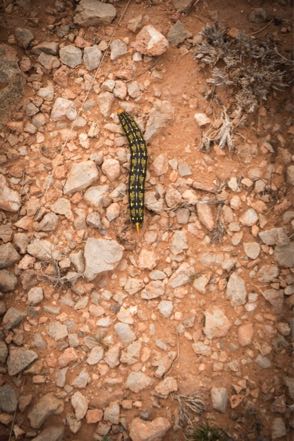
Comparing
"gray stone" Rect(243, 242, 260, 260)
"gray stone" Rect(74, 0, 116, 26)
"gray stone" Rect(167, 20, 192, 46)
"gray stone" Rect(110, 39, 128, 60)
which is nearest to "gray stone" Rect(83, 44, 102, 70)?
"gray stone" Rect(110, 39, 128, 60)

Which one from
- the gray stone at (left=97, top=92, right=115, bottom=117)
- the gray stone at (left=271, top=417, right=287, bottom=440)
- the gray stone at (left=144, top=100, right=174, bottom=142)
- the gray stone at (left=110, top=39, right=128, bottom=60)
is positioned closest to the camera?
the gray stone at (left=271, top=417, right=287, bottom=440)

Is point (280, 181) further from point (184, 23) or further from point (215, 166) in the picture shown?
point (184, 23)

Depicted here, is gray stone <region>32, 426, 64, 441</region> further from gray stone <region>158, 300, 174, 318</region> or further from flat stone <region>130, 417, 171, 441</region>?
gray stone <region>158, 300, 174, 318</region>

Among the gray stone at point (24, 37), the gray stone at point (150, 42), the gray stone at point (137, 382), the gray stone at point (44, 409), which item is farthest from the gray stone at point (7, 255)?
the gray stone at point (150, 42)

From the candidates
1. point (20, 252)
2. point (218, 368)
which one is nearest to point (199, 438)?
point (218, 368)

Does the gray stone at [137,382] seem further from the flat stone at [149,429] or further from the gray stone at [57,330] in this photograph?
the gray stone at [57,330]

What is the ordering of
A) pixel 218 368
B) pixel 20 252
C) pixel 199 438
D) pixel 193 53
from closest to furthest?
pixel 199 438
pixel 218 368
pixel 20 252
pixel 193 53
